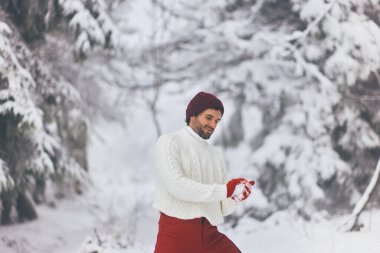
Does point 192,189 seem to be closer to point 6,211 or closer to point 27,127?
point 27,127

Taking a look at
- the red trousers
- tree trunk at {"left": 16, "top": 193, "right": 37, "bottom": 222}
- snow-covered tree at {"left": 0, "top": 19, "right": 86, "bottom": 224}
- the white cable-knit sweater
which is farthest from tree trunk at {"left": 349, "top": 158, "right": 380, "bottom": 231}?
tree trunk at {"left": 16, "top": 193, "right": 37, "bottom": 222}

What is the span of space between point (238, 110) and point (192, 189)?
8.44m

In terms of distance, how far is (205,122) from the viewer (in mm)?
3268

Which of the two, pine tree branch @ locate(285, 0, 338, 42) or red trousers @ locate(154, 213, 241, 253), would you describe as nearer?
red trousers @ locate(154, 213, 241, 253)

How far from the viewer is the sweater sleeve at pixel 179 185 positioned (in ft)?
9.93

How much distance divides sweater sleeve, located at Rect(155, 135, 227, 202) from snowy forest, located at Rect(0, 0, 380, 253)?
3.54 metres

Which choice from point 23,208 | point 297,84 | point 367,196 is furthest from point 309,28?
point 23,208

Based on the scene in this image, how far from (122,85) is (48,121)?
4312 millimetres

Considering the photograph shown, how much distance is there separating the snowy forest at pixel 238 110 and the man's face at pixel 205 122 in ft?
11.2

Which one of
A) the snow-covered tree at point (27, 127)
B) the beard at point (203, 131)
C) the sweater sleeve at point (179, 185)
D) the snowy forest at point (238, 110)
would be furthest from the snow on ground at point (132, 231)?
the sweater sleeve at point (179, 185)

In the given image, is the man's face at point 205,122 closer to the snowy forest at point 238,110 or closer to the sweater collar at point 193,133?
the sweater collar at point 193,133

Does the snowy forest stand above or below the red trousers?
above

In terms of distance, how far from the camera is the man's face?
10.7 ft

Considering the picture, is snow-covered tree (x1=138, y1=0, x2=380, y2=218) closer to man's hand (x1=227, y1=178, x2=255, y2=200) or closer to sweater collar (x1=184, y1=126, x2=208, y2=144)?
sweater collar (x1=184, y1=126, x2=208, y2=144)
